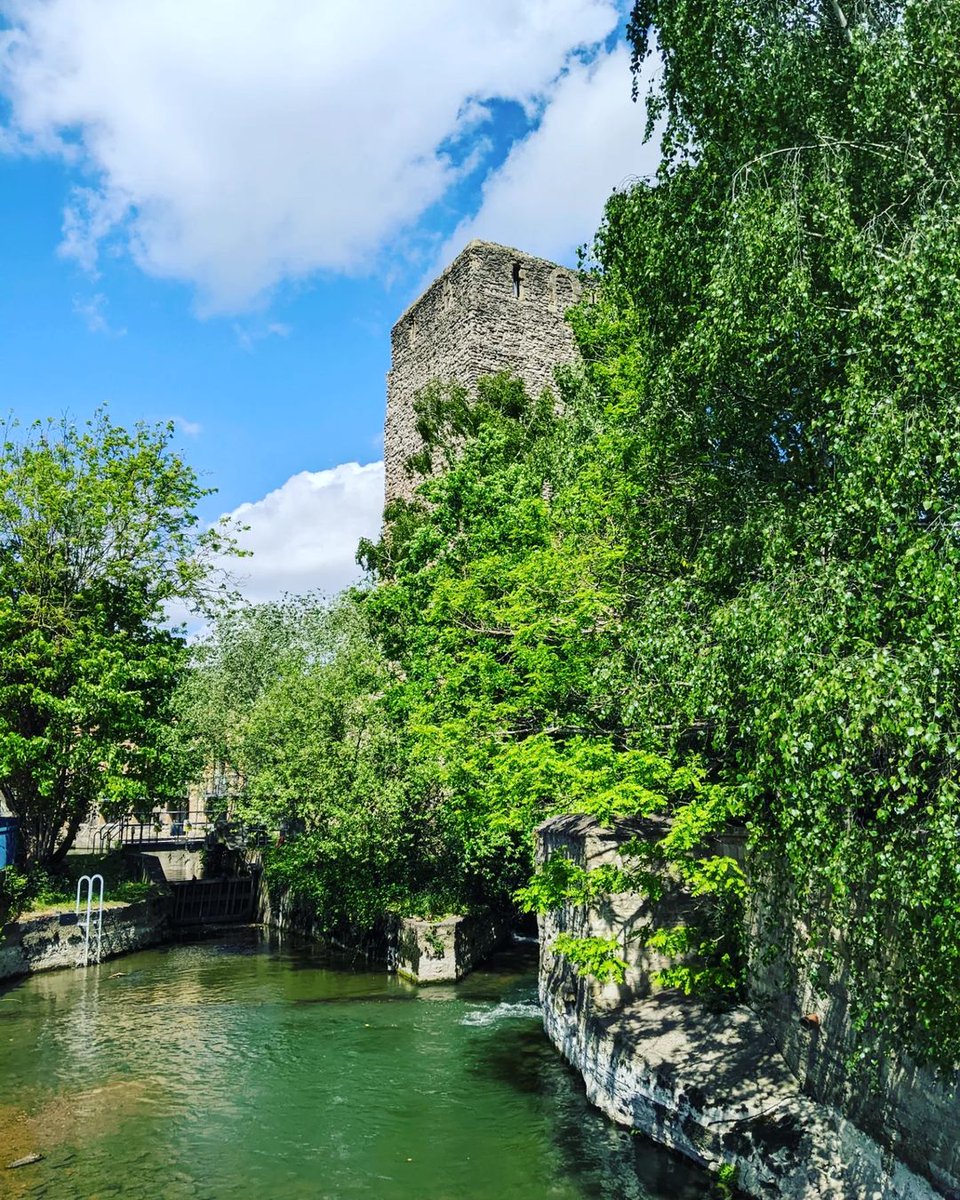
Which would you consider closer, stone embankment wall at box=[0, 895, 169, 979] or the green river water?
the green river water

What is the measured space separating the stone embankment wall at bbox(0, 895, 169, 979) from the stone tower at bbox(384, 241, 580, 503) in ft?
46.3

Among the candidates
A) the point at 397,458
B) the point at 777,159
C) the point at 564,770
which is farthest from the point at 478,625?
the point at 397,458

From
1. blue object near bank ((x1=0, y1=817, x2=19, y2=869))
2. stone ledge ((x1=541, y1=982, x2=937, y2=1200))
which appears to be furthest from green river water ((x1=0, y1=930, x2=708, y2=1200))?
blue object near bank ((x1=0, y1=817, x2=19, y2=869))

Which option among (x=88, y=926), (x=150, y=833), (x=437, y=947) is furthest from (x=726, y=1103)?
(x=150, y=833)

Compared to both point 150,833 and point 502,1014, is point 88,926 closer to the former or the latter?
point 502,1014

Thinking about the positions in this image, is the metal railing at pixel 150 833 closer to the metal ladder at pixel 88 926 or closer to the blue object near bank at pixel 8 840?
the blue object near bank at pixel 8 840

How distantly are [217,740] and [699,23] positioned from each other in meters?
25.5

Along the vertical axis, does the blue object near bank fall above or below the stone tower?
below

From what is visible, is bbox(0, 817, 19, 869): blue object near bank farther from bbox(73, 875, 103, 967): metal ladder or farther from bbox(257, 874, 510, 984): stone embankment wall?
bbox(257, 874, 510, 984): stone embankment wall

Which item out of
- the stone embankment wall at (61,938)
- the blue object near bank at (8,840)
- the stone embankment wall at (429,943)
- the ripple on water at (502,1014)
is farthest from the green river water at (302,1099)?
the blue object near bank at (8,840)

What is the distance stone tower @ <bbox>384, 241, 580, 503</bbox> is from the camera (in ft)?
89.2

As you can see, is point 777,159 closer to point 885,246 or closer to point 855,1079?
point 885,246

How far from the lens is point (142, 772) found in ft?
74.3

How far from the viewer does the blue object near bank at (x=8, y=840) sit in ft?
69.5
